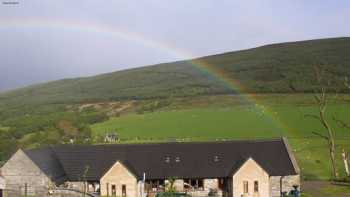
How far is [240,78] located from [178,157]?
10952cm

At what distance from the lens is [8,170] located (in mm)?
46156

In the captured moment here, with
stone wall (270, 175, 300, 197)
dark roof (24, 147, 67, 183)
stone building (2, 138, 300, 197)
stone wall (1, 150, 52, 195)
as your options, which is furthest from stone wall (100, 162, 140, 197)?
stone wall (270, 175, 300, 197)

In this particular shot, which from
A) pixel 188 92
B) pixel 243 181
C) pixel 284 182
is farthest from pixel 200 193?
pixel 188 92

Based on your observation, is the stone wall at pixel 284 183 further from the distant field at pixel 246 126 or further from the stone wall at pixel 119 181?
the stone wall at pixel 119 181

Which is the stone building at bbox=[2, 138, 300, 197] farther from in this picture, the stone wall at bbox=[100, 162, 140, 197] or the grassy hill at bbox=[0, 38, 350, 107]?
the grassy hill at bbox=[0, 38, 350, 107]

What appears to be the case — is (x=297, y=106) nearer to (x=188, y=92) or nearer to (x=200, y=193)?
(x=188, y=92)

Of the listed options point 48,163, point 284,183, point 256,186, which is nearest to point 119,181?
point 48,163

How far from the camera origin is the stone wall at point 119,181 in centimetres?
4589

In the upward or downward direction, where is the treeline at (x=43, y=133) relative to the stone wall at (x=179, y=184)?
upward

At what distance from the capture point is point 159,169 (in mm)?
47844

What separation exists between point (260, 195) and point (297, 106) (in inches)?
2042

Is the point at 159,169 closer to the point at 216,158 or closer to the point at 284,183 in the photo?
the point at 216,158

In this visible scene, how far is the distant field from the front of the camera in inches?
2505

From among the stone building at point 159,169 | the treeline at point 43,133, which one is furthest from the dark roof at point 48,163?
the treeline at point 43,133
